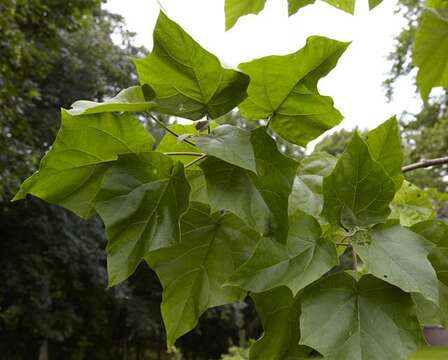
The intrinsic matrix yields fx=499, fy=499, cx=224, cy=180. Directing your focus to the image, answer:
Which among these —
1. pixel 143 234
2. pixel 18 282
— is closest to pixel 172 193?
pixel 143 234

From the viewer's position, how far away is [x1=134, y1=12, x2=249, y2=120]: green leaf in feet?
1.07

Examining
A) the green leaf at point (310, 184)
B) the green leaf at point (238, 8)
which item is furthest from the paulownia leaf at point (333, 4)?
the green leaf at point (310, 184)

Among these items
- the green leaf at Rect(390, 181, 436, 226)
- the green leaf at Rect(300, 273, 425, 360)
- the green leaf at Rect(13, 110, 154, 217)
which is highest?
the green leaf at Rect(13, 110, 154, 217)

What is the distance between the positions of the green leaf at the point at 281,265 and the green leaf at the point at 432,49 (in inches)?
17.0

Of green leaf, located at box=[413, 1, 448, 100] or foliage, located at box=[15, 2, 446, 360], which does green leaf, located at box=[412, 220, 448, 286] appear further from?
green leaf, located at box=[413, 1, 448, 100]

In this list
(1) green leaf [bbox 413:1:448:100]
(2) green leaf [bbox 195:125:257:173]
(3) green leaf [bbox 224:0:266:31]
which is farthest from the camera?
(1) green leaf [bbox 413:1:448:100]

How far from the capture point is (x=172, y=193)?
343mm

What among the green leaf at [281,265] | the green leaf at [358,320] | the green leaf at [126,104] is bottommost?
the green leaf at [358,320]

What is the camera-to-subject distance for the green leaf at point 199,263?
0.40 metres

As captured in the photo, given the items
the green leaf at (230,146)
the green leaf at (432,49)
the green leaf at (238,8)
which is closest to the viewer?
the green leaf at (230,146)

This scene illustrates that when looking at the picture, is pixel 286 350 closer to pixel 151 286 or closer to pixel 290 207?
pixel 290 207

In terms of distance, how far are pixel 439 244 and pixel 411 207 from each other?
0.28 m

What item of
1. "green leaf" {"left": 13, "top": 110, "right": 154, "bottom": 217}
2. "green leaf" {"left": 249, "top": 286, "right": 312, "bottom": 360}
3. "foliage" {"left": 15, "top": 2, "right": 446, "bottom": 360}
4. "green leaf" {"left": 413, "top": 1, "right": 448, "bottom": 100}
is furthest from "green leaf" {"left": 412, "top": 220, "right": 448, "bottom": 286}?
"green leaf" {"left": 413, "top": 1, "right": 448, "bottom": 100}

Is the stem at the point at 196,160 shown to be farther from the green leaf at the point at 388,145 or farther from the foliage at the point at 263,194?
the green leaf at the point at 388,145
